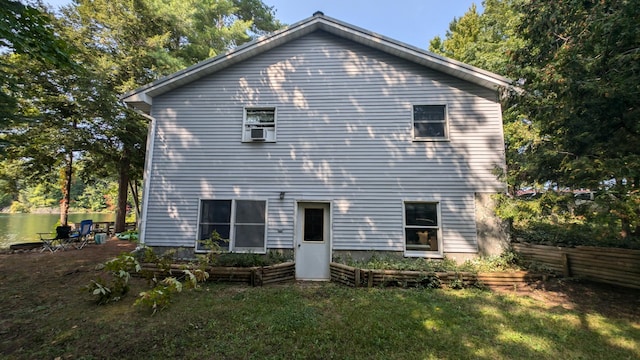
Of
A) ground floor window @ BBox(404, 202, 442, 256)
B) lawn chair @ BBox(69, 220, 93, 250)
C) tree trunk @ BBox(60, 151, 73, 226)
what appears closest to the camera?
ground floor window @ BBox(404, 202, 442, 256)

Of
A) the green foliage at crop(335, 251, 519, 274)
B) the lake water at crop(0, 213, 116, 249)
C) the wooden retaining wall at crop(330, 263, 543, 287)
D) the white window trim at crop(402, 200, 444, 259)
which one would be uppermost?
the white window trim at crop(402, 200, 444, 259)

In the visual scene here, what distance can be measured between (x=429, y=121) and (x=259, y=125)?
17.7ft

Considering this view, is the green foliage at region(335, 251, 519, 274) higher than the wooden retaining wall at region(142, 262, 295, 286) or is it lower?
higher

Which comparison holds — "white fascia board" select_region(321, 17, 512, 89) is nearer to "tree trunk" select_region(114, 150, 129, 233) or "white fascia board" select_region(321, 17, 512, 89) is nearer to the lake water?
"tree trunk" select_region(114, 150, 129, 233)

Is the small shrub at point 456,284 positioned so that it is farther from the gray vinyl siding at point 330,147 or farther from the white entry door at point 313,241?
the white entry door at point 313,241

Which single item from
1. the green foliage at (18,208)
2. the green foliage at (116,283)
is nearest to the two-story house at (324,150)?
the green foliage at (116,283)

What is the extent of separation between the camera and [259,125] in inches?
333

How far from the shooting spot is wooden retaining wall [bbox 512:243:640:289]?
5.91 meters

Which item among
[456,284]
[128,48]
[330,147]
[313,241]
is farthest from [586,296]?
[128,48]

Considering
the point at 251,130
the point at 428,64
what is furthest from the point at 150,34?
the point at 428,64

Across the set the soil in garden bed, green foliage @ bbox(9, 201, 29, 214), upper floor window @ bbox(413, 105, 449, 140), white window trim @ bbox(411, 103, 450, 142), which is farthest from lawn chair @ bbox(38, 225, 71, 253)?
green foliage @ bbox(9, 201, 29, 214)

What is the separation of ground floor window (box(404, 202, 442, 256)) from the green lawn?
176 centimetres

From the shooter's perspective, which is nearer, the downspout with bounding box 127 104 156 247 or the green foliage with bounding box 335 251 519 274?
the green foliage with bounding box 335 251 519 274

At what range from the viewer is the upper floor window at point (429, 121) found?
26.7ft
